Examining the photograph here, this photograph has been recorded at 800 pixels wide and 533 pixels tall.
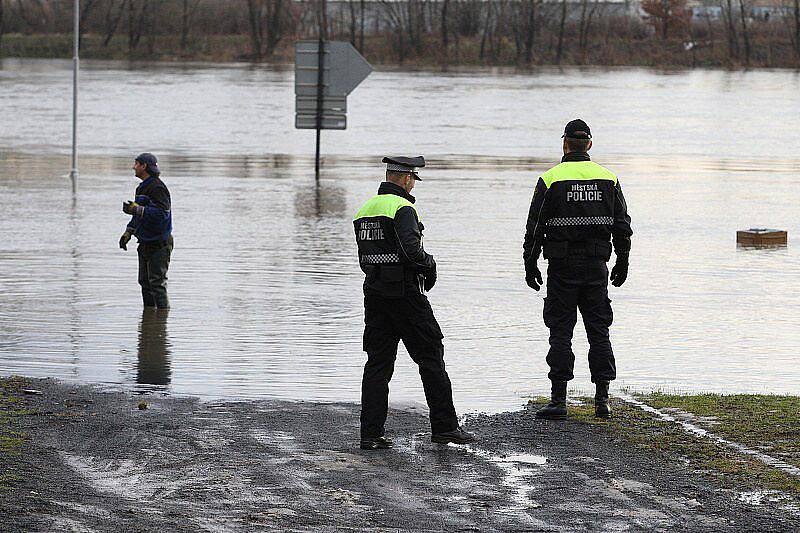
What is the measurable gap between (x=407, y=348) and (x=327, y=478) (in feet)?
3.91

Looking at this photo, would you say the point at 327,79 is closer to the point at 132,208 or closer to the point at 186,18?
the point at 132,208

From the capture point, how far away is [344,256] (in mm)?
15156

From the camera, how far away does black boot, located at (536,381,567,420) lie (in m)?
7.89

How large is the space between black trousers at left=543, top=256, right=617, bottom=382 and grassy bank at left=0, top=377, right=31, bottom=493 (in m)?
3.03

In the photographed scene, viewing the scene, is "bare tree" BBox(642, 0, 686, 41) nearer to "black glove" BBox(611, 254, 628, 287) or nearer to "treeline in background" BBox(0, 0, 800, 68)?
"treeline in background" BBox(0, 0, 800, 68)

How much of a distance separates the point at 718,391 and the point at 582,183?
188 cm

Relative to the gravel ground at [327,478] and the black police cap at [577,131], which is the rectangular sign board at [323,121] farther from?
the gravel ground at [327,478]

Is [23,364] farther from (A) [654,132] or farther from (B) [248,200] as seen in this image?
(A) [654,132]

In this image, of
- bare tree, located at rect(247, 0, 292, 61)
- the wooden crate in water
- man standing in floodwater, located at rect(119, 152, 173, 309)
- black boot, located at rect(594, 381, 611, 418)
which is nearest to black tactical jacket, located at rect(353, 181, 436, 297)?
black boot, located at rect(594, 381, 611, 418)

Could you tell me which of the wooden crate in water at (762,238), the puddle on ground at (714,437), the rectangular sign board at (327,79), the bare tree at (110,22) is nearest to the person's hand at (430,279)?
the puddle on ground at (714,437)

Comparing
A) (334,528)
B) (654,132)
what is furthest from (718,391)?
(654,132)

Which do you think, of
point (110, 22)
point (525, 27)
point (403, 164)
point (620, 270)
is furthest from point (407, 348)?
point (110, 22)

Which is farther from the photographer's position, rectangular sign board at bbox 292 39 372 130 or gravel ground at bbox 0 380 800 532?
rectangular sign board at bbox 292 39 372 130

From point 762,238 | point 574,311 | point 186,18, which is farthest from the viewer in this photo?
point 186,18
